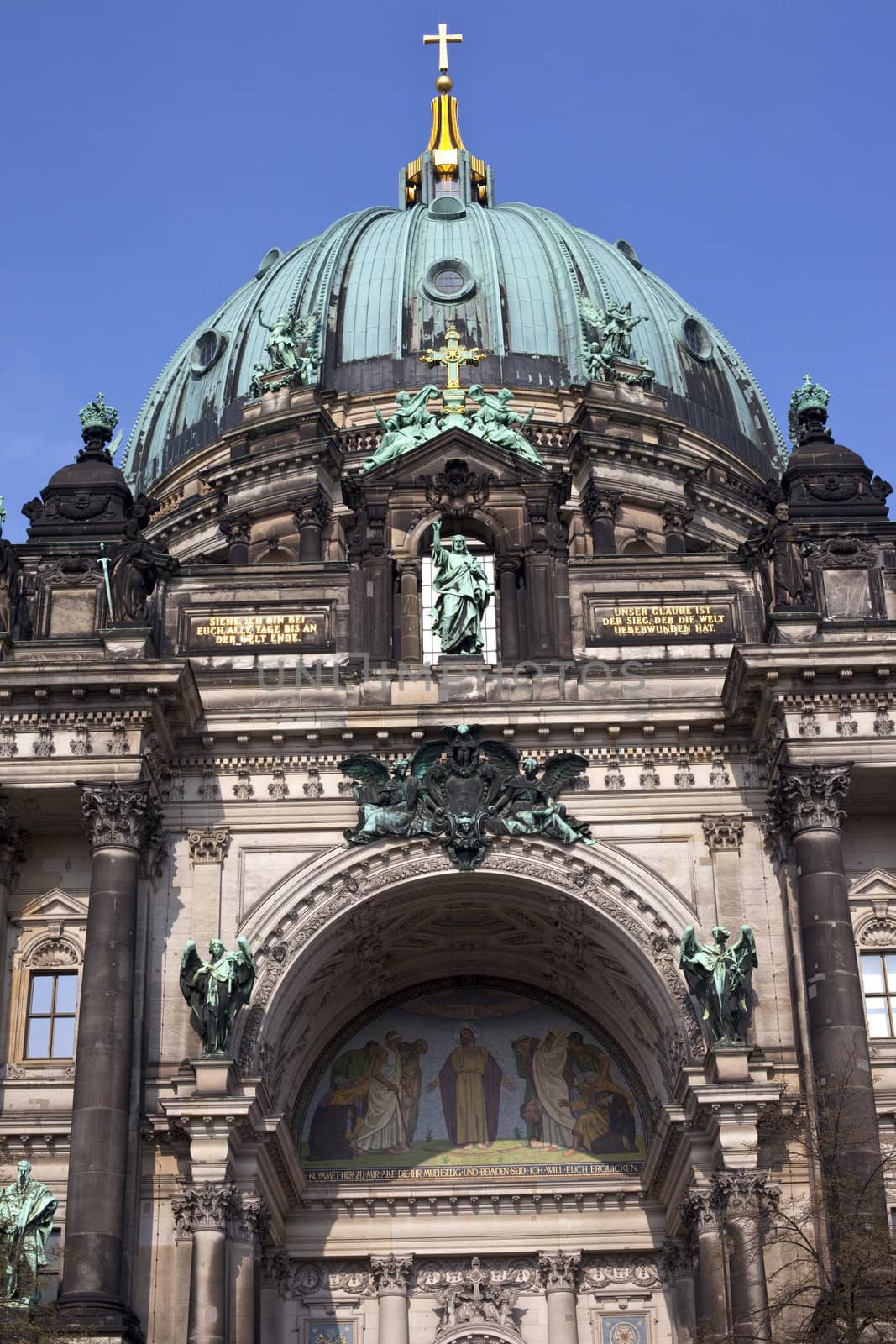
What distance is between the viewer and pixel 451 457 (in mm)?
36531

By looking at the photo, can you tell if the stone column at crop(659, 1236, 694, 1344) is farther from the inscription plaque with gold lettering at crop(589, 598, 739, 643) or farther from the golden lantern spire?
the golden lantern spire

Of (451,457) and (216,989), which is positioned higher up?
(451,457)

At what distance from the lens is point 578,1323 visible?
3416 centimetres

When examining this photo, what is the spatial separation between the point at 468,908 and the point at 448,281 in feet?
63.3

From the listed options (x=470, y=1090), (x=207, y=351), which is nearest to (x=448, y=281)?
(x=207, y=351)

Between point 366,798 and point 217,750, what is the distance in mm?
2583

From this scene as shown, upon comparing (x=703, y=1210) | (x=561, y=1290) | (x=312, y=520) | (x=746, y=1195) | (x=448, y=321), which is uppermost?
(x=448, y=321)

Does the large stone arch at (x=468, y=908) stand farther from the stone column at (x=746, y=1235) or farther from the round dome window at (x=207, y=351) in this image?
the round dome window at (x=207, y=351)

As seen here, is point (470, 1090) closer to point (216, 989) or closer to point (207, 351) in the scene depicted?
point (216, 989)

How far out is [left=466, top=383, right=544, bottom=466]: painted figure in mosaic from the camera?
121 ft

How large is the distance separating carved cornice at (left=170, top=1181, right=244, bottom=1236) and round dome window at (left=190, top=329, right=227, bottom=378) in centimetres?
2511

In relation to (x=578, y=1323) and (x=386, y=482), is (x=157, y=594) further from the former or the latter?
(x=578, y=1323)

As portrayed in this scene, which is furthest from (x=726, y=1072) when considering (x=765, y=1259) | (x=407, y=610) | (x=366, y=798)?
(x=407, y=610)

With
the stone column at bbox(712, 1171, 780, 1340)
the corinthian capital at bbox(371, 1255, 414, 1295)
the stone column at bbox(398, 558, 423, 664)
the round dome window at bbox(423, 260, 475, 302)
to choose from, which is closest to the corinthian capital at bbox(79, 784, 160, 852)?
the stone column at bbox(398, 558, 423, 664)
